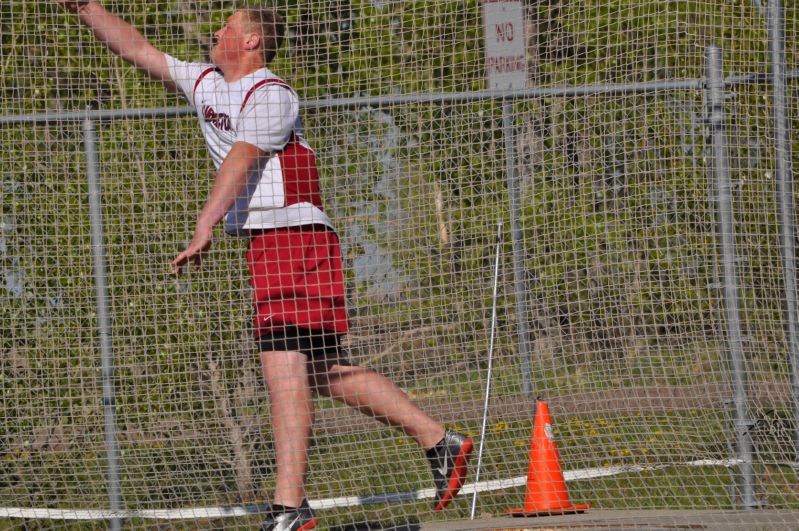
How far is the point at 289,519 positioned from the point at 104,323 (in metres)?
1.41

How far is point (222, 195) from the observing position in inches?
150

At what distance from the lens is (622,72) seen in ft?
16.6

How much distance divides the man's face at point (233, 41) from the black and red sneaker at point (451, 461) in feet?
5.68

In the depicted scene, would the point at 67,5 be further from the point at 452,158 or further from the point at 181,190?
the point at 452,158

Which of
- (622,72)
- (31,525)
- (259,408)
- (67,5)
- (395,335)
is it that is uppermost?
(67,5)

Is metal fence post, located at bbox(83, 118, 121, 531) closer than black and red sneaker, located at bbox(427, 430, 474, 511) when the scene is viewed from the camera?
No

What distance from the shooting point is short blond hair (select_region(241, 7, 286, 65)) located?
13.9ft

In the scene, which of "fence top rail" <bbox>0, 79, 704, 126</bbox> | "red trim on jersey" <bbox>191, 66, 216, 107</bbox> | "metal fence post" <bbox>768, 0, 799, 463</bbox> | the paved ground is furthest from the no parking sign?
the paved ground

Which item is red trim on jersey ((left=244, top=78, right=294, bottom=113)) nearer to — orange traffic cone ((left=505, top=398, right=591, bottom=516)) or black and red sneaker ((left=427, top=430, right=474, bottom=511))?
black and red sneaker ((left=427, top=430, right=474, bottom=511))

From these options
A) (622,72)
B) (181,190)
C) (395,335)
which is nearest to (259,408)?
(395,335)

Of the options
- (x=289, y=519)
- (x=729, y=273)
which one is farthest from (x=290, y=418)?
(x=729, y=273)

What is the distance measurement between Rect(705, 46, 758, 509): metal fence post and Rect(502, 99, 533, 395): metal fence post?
2.93 ft

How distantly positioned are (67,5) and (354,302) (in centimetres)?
185

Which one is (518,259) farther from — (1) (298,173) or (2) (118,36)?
(2) (118,36)
